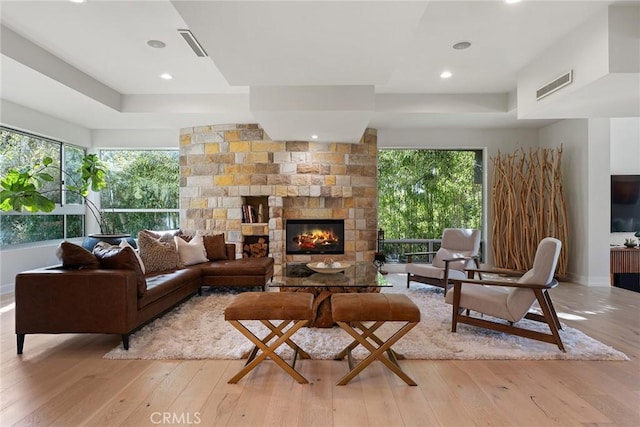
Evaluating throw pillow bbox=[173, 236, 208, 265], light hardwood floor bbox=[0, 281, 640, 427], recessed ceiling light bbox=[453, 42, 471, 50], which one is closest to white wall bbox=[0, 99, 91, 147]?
throw pillow bbox=[173, 236, 208, 265]

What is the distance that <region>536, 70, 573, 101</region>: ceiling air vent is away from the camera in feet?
11.6

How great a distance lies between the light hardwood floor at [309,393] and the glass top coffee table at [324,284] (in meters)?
0.64

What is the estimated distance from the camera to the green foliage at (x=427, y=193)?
6805 millimetres

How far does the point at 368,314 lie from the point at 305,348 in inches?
32.5

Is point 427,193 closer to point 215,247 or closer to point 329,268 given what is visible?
point 329,268

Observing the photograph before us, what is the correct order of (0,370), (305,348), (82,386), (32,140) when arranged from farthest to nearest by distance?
(32,140) < (305,348) < (0,370) < (82,386)

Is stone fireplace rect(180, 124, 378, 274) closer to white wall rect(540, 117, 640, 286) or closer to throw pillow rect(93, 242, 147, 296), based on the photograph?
white wall rect(540, 117, 640, 286)

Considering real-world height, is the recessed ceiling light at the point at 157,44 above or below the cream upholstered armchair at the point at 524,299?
above

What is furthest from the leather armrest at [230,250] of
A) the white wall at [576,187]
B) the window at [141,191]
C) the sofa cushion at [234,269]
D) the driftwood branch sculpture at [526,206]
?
the white wall at [576,187]

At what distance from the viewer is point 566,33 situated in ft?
11.5

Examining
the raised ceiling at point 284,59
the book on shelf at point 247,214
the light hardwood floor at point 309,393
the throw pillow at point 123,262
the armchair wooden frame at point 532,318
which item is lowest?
the light hardwood floor at point 309,393

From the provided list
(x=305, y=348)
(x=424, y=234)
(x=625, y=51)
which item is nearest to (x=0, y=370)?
(x=305, y=348)

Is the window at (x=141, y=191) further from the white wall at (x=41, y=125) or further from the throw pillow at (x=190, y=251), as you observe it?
the throw pillow at (x=190, y=251)

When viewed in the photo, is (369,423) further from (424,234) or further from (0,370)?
(424,234)
